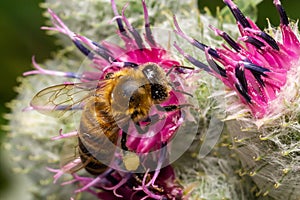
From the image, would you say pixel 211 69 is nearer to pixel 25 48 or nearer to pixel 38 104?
pixel 38 104

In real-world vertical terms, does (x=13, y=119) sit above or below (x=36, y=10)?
below

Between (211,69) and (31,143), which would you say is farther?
(31,143)

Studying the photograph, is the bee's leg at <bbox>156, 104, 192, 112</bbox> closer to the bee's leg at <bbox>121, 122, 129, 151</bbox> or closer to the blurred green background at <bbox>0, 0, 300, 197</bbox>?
the bee's leg at <bbox>121, 122, 129, 151</bbox>

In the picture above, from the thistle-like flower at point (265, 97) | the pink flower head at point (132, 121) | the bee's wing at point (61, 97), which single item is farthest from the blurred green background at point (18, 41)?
the thistle-like flower at point (265, 97)

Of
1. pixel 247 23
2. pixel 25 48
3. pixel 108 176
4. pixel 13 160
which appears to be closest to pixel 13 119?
pixel 13 160

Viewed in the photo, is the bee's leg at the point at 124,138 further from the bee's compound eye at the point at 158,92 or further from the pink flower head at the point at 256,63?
the pink flower head at the point at 256,63

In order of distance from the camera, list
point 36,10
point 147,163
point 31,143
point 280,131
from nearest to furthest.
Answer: point 280,131 < point 147,163 < point 31,143 < point 36,10
